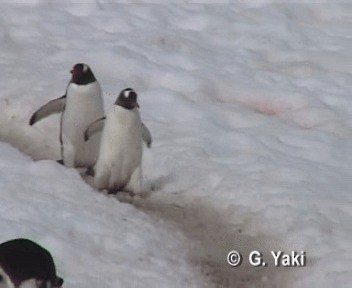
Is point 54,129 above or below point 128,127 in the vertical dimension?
below

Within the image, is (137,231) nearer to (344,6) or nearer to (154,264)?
(154,264)

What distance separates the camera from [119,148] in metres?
6.10

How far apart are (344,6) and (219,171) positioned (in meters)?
4.14

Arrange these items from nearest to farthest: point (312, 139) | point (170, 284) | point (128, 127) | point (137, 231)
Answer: point (170, 284), point (137, 231), point (128, 127), point (312, 139)

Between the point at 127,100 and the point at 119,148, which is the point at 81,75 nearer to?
the point at 127,100

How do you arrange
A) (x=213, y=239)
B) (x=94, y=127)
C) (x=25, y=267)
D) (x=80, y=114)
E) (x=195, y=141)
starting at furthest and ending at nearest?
1. (x=195, y=141)
2. (x=80, y=114)
3. (x=94, y=127)
4. (x=213, y=239)
5. (x=25, y=267)

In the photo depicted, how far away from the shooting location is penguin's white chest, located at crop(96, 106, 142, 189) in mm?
6059

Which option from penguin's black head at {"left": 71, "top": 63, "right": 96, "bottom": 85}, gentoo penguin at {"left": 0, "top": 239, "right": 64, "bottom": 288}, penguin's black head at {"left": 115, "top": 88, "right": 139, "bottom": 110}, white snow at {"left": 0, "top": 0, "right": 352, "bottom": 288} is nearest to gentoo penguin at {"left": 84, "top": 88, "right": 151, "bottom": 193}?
penguin's black head at {"left": 115, "top": 88, "right": 139, "bottom": 110}

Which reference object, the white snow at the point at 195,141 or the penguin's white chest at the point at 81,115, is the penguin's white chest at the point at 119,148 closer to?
the white snow at the point at 195,141

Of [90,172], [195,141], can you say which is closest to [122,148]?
[90,172]

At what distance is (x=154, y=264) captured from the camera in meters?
5.12

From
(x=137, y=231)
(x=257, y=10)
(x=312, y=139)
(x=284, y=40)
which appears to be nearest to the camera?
(x=137, y=231)


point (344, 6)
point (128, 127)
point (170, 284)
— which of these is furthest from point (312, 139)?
point (344, 6)

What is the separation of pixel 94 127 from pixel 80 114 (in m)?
0.17
